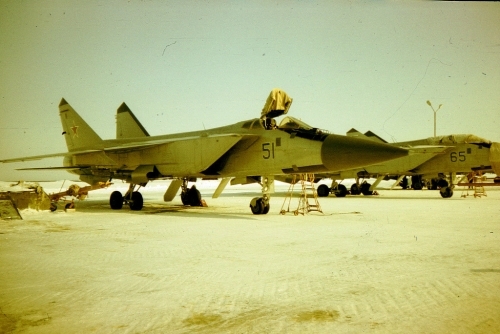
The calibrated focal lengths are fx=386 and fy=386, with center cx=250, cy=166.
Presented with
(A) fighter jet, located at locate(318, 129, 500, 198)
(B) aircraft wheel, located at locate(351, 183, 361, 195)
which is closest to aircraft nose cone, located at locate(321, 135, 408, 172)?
(A) fighter jet, located at locate(318, 129, 500, 198)

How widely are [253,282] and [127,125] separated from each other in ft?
46.0

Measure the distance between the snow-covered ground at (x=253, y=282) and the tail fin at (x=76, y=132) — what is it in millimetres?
9163

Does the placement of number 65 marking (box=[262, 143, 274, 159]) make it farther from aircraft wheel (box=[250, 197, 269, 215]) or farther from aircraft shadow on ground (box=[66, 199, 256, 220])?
aircraft shadow on ground (box=[66, 199, 256, 220])

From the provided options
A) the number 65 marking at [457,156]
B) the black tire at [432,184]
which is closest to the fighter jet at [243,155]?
the number 65 marking at [457,156]

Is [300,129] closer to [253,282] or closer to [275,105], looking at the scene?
[275,105]

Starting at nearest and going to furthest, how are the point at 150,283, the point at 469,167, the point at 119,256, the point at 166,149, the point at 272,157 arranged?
the point at 150,283 < the point at 119,256 < the point at 272,157 < the point at 166,149 < the point at 469,167

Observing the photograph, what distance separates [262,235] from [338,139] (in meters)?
3.54

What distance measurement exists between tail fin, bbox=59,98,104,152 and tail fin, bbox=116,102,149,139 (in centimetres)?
124

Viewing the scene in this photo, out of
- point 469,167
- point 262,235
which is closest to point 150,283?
point 262,235

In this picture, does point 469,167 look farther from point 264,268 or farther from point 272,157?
point 264,268

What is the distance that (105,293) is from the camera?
10.8ft

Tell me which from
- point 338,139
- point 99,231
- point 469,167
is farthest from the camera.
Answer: point 469,167

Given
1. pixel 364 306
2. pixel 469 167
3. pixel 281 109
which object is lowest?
pixel 364 306

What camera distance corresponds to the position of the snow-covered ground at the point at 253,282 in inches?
103
